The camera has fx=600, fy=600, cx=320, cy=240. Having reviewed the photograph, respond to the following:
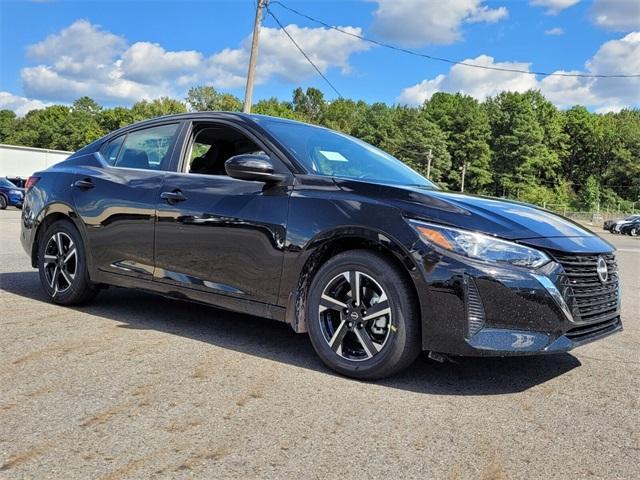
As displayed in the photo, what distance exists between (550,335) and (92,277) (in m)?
3.49

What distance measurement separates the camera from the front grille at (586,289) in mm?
3262

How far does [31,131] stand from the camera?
324 ft

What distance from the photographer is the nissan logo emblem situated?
352cm

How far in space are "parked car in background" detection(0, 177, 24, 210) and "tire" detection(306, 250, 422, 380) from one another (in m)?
24.5

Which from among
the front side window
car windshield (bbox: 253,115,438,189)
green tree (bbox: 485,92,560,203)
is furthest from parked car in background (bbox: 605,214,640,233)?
the front side window

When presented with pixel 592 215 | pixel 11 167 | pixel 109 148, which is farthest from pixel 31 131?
pixel 109 148

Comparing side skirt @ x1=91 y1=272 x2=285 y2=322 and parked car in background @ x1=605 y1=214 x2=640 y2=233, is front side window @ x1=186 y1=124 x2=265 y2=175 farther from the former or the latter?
parked car in background @ x1=605 y1=214 x2=640 y2=233

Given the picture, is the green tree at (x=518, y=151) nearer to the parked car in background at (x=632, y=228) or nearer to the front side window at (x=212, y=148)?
the parked car in background at (x=632, y=228)

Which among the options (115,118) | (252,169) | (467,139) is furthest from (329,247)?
(115,118)

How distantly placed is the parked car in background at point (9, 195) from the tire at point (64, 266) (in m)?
21.9

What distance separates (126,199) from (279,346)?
1.65 metres

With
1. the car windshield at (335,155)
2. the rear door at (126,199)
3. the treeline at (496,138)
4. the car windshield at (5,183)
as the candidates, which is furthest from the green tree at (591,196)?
the rear door at (126,199)

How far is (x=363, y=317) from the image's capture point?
3459mm

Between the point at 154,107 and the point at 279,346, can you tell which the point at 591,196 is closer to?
the point at 154,107
